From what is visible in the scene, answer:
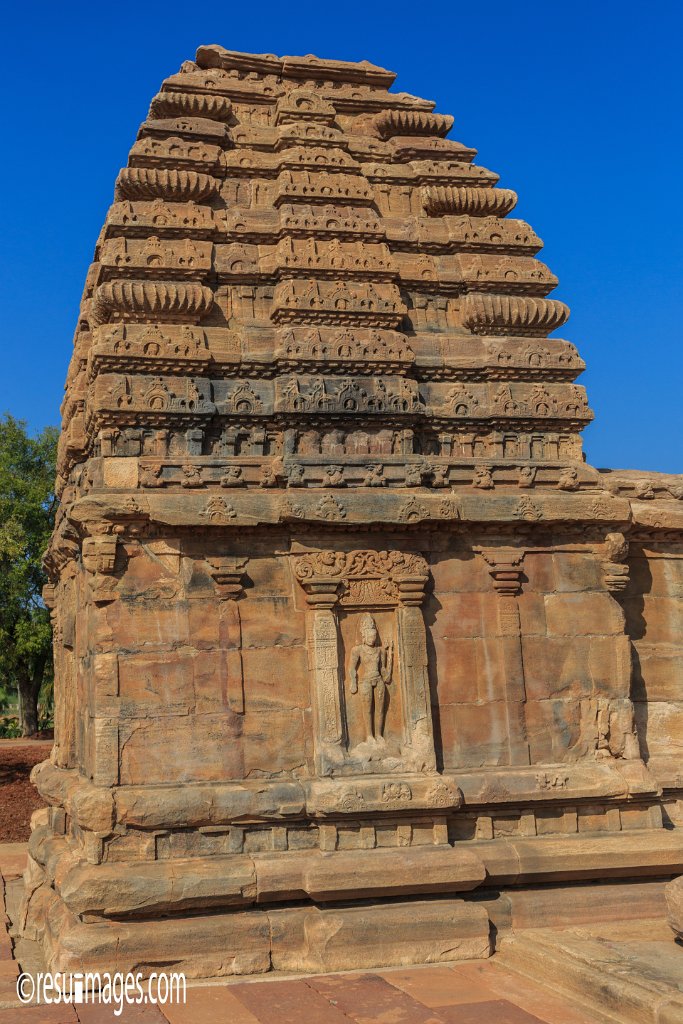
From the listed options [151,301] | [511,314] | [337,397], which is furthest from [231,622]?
[511,314]

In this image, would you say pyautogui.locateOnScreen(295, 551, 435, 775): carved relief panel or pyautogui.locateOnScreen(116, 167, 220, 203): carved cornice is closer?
pyautogui.locateOnScreen(295, 551, 435, 775): carved relief panel

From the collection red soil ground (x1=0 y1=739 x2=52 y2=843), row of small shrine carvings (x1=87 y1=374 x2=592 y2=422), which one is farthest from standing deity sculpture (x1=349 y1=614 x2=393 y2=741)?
red soil ground (x1=0 y1=739 x2=52 y2=843)

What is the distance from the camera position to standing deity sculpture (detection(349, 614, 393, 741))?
913 cm

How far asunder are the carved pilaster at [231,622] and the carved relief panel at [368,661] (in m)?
0.59

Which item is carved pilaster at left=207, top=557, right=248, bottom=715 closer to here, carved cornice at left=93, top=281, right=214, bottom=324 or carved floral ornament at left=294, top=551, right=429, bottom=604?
carved floral ornament at left=294, top=551, right=429, bottom=604

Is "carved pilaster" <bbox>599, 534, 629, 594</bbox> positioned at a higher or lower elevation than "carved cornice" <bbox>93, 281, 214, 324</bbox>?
lower

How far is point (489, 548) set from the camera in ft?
32.0

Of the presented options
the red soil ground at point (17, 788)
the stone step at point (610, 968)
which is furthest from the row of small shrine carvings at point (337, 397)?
the red soil ground at point (17, 788)

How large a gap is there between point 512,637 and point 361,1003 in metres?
3.71

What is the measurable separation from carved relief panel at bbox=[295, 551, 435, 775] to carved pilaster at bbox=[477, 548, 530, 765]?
79 cm

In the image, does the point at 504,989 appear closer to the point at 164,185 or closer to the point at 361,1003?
the point at 361,1003

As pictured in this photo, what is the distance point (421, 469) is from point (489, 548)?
40.9 inches

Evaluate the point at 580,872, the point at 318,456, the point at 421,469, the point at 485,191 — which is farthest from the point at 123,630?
the point at 485,191

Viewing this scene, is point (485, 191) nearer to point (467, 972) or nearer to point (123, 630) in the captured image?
point (123, 630)
